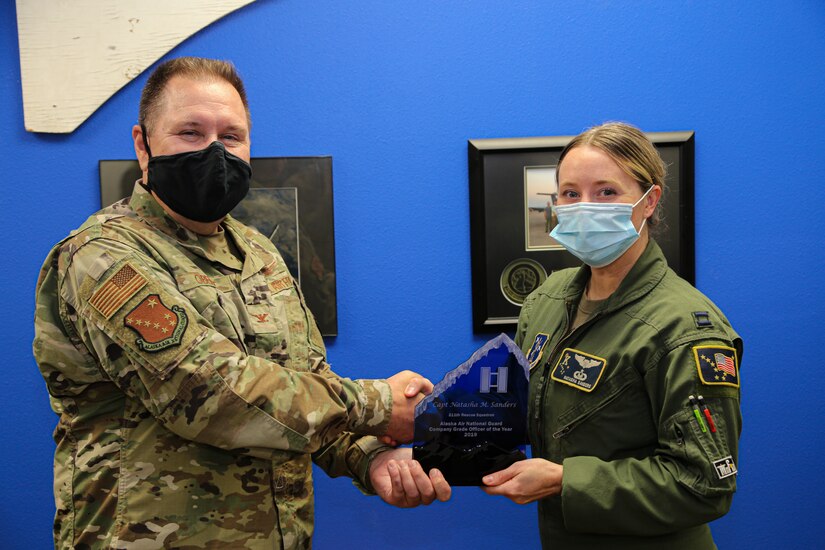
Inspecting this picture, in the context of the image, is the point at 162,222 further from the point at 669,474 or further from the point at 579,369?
the point at 669,474

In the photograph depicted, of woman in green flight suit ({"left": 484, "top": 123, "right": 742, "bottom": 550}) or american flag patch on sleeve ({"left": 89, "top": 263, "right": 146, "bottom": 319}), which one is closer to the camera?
american flag patch on sleeve ({"left": 89, "top": 263, "right": 146, "bottom": 319})

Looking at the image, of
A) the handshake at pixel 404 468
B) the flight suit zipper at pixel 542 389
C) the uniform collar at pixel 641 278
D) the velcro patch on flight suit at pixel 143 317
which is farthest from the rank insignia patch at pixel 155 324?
the uniform collar at pixel 641 278

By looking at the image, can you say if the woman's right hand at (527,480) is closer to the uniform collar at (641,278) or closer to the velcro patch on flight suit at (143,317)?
the uniform collar at (641,278)

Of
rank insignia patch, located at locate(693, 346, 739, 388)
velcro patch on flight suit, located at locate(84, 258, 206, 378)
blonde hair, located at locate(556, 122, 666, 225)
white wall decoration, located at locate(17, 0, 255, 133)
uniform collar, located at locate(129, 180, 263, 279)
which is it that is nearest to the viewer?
velcro patch on flight suit, located at locate(84, 258, 206, 378)

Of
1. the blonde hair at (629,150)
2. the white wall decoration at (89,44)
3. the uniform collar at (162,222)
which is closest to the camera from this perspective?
the uniform collar at (162,222)

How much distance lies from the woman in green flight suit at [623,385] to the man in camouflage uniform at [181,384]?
0.97 ft

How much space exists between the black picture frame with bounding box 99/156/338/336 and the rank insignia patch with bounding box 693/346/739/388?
1264mm

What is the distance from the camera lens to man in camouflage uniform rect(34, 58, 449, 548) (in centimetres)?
110

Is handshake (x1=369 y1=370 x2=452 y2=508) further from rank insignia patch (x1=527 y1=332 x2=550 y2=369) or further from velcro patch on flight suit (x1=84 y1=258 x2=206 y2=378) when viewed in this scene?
velcro patch on flight suit (x1=84 y1=258 x2=206 y2=378)

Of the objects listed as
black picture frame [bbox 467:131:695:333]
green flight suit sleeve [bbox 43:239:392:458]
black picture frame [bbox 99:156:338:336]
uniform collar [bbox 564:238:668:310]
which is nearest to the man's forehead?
green flight suit sleeve [bbox 43:239:392:458]

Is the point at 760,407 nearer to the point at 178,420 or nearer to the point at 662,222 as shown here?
the point at 662,222

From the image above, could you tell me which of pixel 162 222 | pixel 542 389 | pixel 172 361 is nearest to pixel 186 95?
pixel 162 222

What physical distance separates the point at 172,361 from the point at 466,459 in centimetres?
61

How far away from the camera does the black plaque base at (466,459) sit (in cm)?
127
